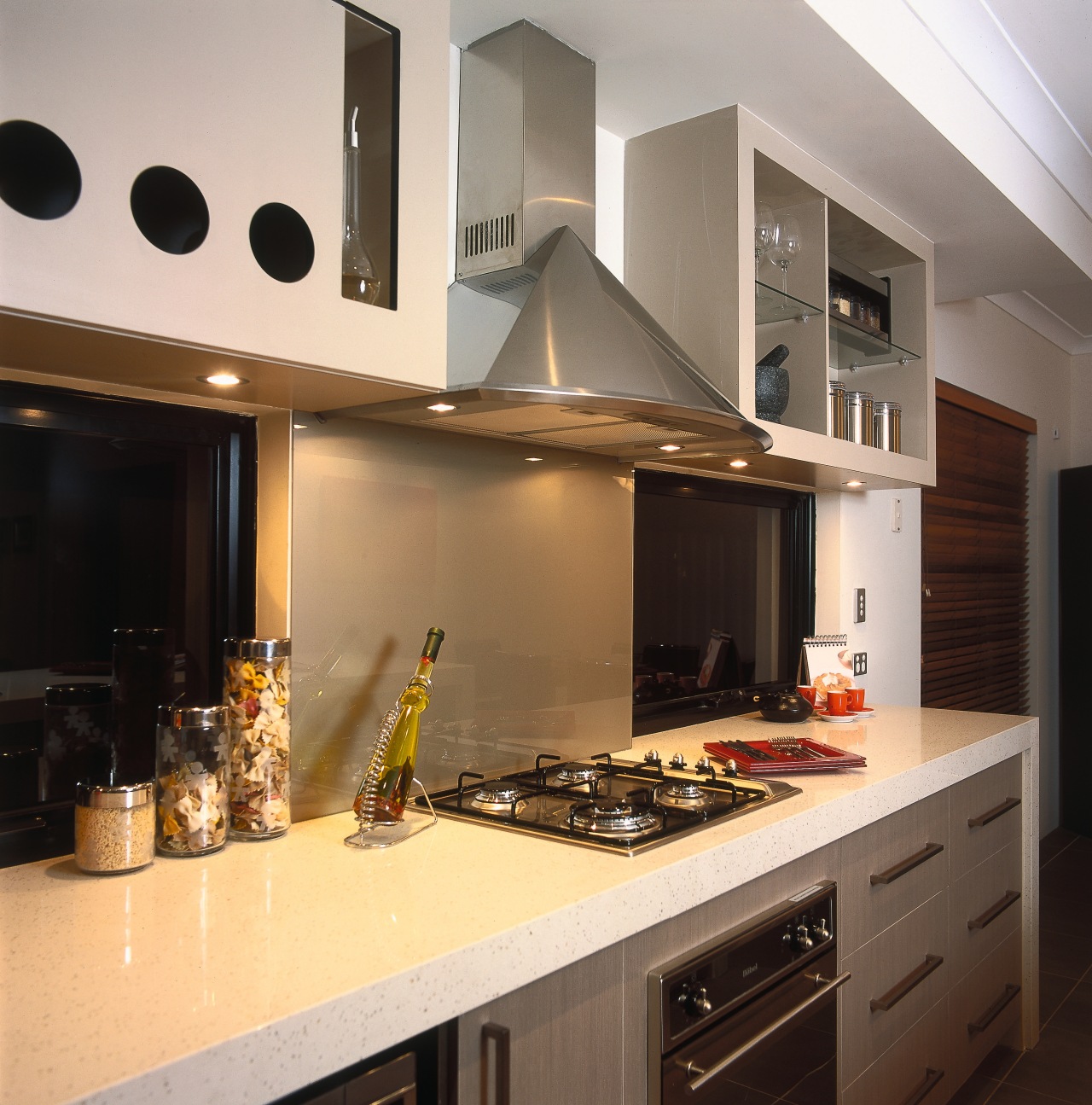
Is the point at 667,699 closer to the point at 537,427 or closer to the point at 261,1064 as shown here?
the point at 537,427

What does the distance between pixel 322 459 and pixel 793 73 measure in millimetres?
1237

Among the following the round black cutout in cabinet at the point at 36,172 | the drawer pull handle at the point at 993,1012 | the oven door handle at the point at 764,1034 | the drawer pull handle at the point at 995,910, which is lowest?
the drawer pull handle at the point at 993,1012

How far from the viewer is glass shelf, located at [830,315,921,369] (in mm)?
2734

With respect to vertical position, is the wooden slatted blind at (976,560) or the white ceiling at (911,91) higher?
the white ceiling at (911,91)

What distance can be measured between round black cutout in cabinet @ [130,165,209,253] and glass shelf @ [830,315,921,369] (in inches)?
78.6

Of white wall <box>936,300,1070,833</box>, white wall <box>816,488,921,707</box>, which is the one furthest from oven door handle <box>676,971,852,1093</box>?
white wall <box>936,300,1070,833</box>

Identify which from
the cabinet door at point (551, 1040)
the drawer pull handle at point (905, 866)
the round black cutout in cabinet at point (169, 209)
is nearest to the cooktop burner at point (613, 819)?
the cabinet door at point (551, 1040)

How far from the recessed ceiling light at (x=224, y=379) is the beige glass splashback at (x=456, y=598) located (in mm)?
224

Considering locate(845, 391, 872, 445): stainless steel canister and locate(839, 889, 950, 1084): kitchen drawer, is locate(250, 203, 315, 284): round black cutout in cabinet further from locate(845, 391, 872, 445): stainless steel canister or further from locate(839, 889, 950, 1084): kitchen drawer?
locate(845, 391, 872, 445): stainless steel canister

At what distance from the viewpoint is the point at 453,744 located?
1.83 metres

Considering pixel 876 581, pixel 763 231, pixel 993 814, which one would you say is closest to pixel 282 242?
pixel 763 231

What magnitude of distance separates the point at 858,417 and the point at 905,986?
140 centimetres

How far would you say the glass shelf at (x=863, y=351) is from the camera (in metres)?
2.73

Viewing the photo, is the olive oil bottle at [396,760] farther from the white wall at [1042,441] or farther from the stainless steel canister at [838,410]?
the white wall at [1042,441]
